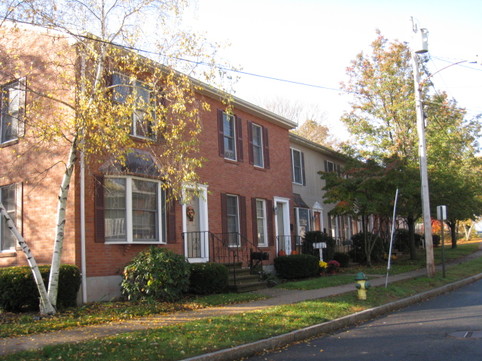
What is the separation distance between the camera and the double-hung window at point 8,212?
42.1ft

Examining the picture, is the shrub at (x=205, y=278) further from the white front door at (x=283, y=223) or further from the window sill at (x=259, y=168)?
the white front door at (x=283, y=223)

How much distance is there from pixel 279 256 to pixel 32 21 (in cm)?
1159

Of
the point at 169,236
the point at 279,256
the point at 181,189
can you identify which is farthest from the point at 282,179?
the point at 181,189

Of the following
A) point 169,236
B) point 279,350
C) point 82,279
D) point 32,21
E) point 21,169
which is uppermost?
point 32,21

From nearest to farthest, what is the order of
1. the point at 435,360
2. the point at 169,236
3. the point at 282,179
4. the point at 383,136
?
the point at 435,360
the point at 169,236
the point at 282,179
the point at 383,136

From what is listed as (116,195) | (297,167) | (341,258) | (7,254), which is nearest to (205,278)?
(116,195)

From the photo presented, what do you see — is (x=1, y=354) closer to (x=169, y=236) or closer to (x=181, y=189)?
(x=181, y=189)

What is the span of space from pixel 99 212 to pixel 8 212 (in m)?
3.07

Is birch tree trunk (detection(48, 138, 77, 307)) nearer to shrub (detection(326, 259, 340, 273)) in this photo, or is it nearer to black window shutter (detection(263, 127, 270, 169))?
black window shutter (detection(263, 127, 270, 169))

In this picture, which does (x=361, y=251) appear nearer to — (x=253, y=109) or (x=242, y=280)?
(x=253, y=109)

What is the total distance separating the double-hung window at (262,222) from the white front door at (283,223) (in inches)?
31.2

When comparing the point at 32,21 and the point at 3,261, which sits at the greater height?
the point at 32,21

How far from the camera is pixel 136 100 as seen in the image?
11531 millimetres

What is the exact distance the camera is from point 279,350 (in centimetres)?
743
